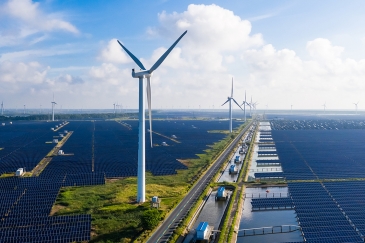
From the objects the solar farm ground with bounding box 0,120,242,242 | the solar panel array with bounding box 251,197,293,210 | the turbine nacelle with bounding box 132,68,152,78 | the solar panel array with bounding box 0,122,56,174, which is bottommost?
the solar panel array with bounding box 251,197,293,210

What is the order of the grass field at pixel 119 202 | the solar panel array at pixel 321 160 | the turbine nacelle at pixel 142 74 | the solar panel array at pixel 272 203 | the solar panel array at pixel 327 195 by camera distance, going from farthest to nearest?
1. the solar panel array at pixel 321 160
2. the solar panel array at pixel 272 203
3. the turbine nacelle at pixel 142 74
4. the solar panel array at pixel 327 195
5. the grass field at pixel 119 202

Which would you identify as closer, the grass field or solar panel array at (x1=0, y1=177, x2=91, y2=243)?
solar panel array at (x1=0, y1=177, x2=91, y2=243)

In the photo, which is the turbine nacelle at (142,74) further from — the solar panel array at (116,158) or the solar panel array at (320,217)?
the solar panel array at (116,158)

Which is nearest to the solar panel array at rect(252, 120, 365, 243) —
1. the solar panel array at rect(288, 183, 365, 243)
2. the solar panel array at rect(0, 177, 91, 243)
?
the solar panel array at rect(288, 183, 365, 243)

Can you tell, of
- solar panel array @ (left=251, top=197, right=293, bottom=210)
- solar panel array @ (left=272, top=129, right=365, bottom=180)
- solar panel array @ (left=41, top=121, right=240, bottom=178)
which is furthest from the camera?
solar panel array @ (left=41, top=121, right=240, bottom=178)

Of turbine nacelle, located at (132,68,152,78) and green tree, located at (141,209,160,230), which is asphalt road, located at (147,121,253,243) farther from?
turbine nacelle, located at (132,68,152,78)

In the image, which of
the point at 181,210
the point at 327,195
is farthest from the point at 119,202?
→ the point at 327,195

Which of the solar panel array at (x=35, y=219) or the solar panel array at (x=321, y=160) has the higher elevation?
the solar panel array at (x=321, y=160)

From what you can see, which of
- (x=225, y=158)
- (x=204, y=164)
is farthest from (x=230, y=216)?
(x=225, y=158)

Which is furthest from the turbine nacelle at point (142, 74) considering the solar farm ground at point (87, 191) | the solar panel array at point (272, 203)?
the solar panel array at point (272, 203)
